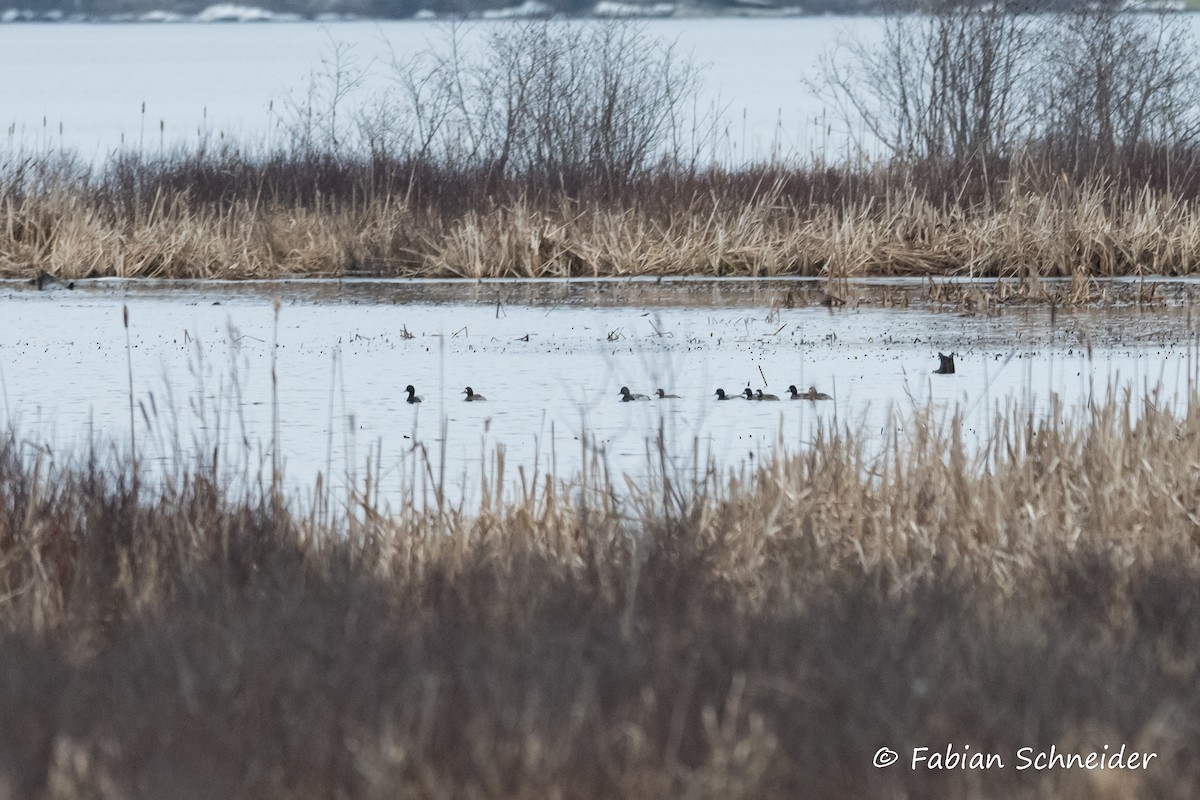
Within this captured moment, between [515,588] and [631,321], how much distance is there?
722 centimetres

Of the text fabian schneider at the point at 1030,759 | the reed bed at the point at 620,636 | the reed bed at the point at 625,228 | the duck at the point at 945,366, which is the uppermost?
the reed bed at the point at 625,228

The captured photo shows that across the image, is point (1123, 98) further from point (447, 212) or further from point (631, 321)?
point (631, 321)

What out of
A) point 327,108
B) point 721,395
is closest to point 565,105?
point 327,108

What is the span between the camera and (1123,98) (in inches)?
752

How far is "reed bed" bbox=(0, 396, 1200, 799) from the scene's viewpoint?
260cm

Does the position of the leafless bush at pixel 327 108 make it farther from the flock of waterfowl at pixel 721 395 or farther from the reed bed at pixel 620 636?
the reed bed at pixel 620 636

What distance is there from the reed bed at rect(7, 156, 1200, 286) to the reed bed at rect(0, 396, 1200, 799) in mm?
8182

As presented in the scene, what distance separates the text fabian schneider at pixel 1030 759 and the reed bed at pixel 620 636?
24mm

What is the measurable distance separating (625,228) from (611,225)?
8.8 inches

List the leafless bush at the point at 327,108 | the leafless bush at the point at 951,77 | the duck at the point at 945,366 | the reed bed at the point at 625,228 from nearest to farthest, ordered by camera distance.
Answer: the duck at the point at 945,366 → the reed bed at the point at 625,228 → the leafless bush at the point at 327,108 → the leafless bush at the point at 951,77

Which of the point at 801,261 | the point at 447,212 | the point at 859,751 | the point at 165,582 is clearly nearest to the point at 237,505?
the point at 165,582

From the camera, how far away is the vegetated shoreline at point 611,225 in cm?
1353

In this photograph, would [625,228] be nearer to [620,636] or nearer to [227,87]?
[620,636]

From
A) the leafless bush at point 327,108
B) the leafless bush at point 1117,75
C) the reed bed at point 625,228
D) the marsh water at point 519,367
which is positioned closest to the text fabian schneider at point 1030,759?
the marsh water at point 519,367
